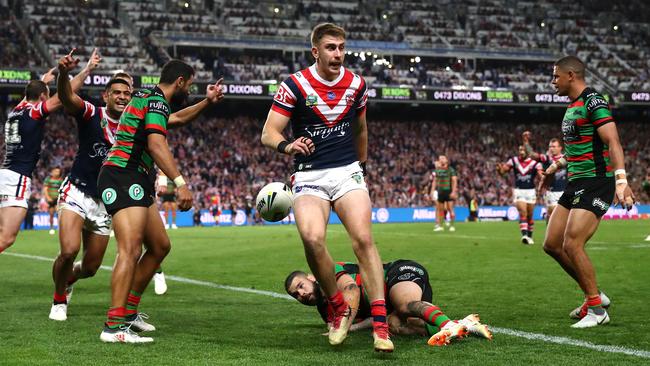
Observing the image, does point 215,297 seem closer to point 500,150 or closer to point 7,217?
point 7,217

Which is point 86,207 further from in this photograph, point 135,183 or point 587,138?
point 587,138

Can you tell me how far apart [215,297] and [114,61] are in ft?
133

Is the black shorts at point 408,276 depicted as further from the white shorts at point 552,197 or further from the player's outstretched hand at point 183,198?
the white shorts at point 552,197

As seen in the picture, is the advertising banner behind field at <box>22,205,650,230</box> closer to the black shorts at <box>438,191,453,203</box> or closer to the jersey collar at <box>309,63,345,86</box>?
the black shorts at <box>438,191,453,203</box>

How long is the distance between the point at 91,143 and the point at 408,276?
3650 mm

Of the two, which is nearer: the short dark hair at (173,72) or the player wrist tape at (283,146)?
the player wrist tape at (283,146)

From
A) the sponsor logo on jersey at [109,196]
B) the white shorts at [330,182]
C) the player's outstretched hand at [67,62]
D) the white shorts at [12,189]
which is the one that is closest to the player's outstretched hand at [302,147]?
the white shorts at [330,182]

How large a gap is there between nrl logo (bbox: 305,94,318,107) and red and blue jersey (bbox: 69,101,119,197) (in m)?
2.65

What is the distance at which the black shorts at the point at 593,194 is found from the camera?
8469mm

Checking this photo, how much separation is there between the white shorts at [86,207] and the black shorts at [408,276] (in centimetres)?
308

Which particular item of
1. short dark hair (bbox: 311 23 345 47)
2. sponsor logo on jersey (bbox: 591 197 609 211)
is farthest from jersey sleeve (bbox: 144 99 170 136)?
sponsor logo on jersey (bbox: 591 197 609 211)

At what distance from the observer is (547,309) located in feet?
30.4

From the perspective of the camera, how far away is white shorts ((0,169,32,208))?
1019 centimetres

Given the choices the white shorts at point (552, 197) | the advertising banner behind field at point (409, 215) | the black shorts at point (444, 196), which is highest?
the white shorts at point (552, 197)
